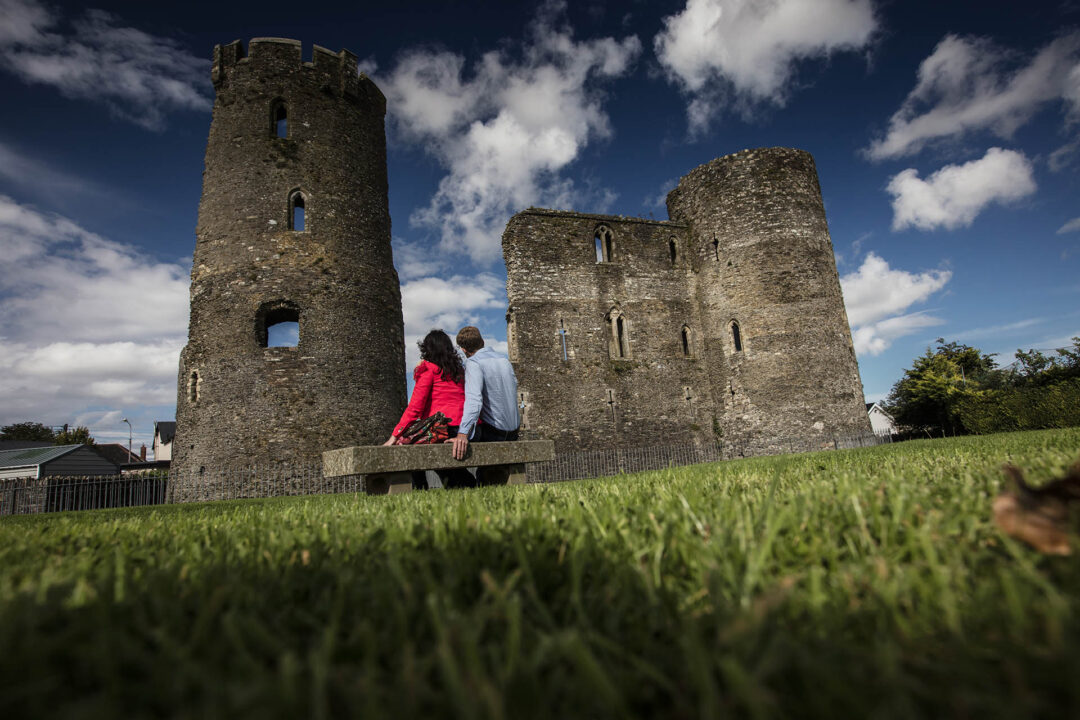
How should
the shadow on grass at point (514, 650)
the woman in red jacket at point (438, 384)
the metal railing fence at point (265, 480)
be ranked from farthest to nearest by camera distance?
the metal railing fence at point (265, 480), the woman in red jacket at point (438, 384), the shadow on grass at point (514, 650)

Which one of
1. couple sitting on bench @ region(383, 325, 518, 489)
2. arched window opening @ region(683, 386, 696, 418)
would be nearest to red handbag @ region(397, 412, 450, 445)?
couple sitting on bench @ region(383, 325, 518, 489)

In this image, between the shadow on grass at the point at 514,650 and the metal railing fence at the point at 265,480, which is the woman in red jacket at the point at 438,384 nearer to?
the shadow on grass at the point at 514,650

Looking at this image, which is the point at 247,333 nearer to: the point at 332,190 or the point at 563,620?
the point at 332,190

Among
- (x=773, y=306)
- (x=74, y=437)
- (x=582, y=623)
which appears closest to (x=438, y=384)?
(x=582, y=623)

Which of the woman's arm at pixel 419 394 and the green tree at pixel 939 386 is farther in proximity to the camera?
the green tree at pixel 939 386

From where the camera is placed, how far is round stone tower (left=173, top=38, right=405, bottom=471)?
14328 mm

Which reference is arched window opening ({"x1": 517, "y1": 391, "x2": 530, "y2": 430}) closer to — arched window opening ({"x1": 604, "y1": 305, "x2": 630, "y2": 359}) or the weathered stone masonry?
the weathered stone masonry

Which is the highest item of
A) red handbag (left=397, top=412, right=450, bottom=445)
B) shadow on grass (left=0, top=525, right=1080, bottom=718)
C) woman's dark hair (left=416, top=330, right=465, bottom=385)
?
woman's dark hair (left=416, top=330, right=465, bottom=385)

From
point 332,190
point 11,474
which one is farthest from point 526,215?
point 11,474

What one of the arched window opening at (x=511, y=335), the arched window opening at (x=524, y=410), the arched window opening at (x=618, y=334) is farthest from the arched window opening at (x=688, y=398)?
the arched window opening at (x=511, y=335)

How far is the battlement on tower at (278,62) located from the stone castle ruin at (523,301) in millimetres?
55

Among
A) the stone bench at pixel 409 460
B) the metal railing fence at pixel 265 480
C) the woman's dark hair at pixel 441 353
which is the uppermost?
the woman's dark hair at pixel 441 353

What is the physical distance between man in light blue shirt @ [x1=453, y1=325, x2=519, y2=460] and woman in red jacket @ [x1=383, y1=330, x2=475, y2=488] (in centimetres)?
21

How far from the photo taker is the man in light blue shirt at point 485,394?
530cm
